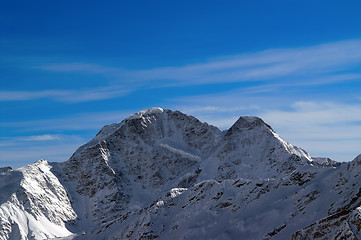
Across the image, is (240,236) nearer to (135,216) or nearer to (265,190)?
(265,190)

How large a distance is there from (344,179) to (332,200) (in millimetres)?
6461

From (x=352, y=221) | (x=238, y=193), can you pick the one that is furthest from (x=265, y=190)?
(x=352, y=221)

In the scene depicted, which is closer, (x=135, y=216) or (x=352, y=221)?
(x=352, y=221)

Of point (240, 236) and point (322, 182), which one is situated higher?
point (322, 182)

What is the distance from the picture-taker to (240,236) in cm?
11425

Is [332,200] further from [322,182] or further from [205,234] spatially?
[205,234]

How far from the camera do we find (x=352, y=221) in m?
69.1

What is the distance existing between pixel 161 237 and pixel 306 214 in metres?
42.0

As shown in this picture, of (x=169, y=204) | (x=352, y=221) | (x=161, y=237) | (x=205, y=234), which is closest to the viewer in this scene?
(x=352, y=221)

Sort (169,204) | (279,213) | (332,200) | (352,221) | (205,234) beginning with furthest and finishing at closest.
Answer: (169,204)
(205,234)
(279,213)
(332,200)
(352,221)

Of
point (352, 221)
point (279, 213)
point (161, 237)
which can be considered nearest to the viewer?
point (352, 221)

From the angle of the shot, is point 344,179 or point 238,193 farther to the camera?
point 238,193

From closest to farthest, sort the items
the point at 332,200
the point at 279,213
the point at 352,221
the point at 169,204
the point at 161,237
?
the point at 352,221 → the point at 332,200 → the point at 279,213 → the point at 161,237 → the point at 169,204

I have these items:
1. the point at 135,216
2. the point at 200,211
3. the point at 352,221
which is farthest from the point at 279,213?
the point at 135,216
